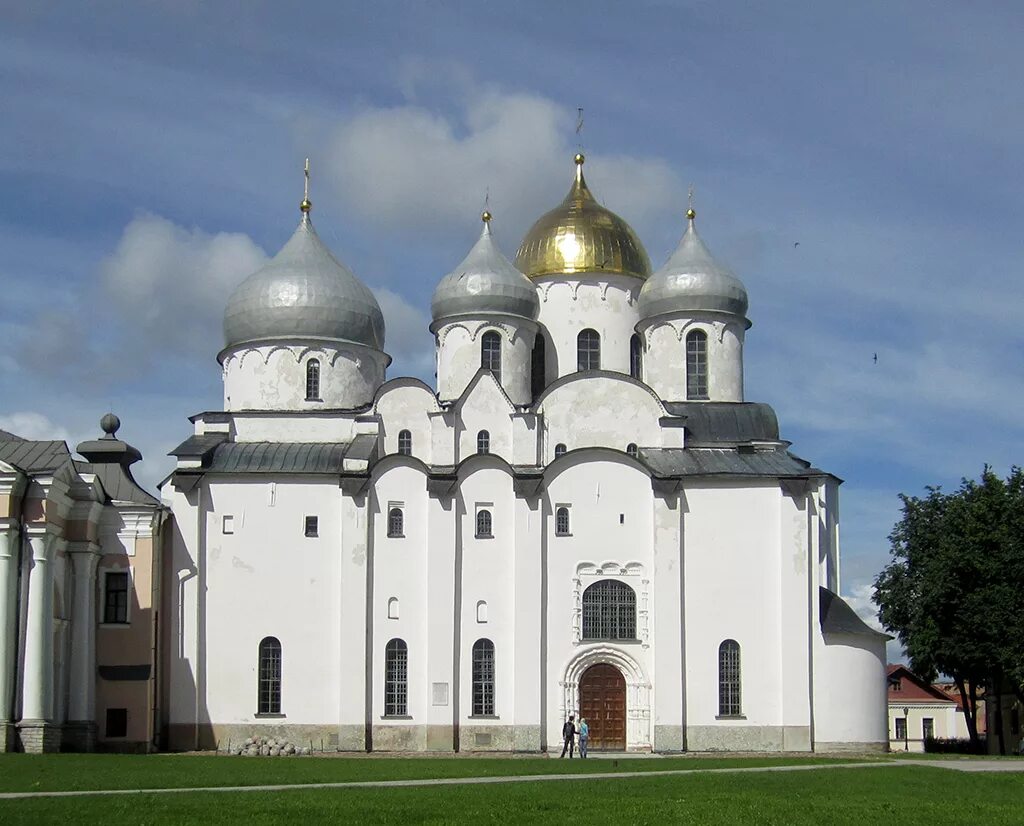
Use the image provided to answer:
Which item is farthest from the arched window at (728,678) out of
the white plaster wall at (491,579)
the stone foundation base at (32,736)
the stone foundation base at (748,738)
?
the stone foundation base at (32,736)

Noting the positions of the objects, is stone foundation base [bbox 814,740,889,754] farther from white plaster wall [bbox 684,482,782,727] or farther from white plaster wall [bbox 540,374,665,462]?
white plaster wall [bbox 540,374,665,462]

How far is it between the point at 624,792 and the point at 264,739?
17.9 meters

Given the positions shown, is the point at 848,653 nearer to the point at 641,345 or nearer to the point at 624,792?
the point at 641,345

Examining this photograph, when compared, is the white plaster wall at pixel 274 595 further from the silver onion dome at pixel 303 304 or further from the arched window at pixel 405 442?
the silver onion dome at pixel 303 304

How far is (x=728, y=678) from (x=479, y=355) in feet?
38.0

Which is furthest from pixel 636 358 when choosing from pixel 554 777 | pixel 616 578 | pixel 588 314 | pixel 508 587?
pixel 554 777

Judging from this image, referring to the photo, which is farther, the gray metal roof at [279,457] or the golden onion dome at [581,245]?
the golden onion dome at [581,245]

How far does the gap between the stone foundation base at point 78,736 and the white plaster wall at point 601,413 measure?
13886 mm

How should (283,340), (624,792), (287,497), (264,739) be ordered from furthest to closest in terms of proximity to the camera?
(283,340) → (287,497) → (264,739) → (624,792)

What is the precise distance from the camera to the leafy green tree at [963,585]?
4516 centimetres

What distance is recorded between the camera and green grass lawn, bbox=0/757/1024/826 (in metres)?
18.8

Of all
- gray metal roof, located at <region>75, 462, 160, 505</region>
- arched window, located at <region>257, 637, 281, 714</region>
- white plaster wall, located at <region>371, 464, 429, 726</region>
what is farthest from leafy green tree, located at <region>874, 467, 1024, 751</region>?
gray metal roof, located at <region>75, 462, 160, 505</region>

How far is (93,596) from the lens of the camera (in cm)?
3969

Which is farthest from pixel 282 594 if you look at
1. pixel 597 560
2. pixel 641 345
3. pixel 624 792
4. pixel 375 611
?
pixel 624 792
